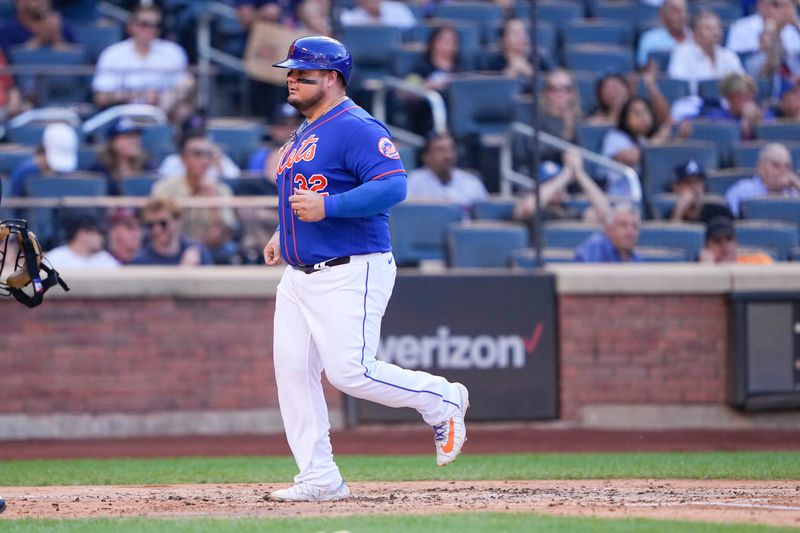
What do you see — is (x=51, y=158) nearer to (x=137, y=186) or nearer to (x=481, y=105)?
(x=137, y=186)

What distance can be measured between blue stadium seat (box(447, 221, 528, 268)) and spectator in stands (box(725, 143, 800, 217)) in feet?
6.73

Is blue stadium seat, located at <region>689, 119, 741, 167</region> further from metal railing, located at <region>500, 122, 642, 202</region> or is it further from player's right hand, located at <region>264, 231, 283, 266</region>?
player's right hand, located at <region>264, 231, 283, 266</region>

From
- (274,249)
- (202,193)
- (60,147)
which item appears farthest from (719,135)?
(274,249)

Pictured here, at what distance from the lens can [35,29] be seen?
43.5ft

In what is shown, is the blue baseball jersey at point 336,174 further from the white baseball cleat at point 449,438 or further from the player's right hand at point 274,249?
the white baseball cleat at point 449,438

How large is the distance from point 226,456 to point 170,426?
4.22 ft

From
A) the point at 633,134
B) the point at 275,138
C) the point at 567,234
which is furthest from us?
the point at 633,134

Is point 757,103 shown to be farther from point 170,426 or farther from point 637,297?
point 170,426

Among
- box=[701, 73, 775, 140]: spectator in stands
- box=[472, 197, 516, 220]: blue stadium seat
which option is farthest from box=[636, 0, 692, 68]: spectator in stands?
box=[472, 197, 516, 220]: blue stadium seat

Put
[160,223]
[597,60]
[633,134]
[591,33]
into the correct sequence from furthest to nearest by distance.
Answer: [591,33]
[597,60]
[633,134]
[160,223]

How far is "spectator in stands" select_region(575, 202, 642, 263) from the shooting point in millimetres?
10695

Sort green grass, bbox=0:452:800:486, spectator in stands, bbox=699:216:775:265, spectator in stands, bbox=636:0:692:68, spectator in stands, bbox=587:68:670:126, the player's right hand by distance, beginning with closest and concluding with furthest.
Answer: the player's right hand, green grass, bbox=0:452:800:486, spectator in stands, bbox=699:216:775:265, spectator in stands, bbox=587:68:670:126, spectator in stands, bbox=636:0:692:68

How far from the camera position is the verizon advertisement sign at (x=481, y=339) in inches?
407

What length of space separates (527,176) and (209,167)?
2915mm
